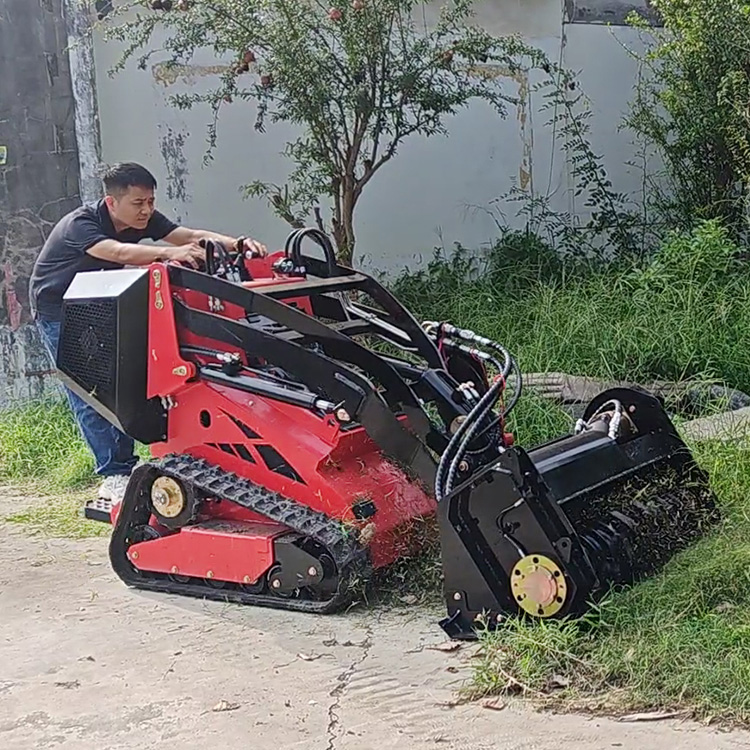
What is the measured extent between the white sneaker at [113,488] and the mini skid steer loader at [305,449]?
3.24 ft

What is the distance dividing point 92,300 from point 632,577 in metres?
2.20

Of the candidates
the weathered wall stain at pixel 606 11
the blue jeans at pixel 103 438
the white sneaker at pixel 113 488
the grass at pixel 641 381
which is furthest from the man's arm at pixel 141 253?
the weathered wall stain at pixel 606 11

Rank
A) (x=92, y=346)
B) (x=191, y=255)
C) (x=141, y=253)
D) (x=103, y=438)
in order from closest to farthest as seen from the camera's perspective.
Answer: (x=92, y=346), (x=191, y=255), (x=141, y=253), (x=103, y=438)

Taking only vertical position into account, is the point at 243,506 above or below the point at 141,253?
below

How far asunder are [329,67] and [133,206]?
2.44 m

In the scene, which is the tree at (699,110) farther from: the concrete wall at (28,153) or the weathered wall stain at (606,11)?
the concrete wall at (28,153)

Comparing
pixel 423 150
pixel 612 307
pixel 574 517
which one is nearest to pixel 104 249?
pixel 574 517

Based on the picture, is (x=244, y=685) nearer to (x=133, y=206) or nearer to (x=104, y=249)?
(x=104, y=249)

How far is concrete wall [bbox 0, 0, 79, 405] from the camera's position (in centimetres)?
745

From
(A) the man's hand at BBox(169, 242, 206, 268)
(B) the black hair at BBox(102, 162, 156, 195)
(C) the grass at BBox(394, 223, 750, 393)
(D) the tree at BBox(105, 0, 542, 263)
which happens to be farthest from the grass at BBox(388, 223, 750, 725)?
(B) the black hair at BBox(102, 162, 156, 195)

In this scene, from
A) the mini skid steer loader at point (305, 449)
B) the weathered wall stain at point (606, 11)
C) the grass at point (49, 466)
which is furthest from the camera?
the weathered wall stain at point (606, 11)

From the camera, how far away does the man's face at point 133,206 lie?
5.35 meters

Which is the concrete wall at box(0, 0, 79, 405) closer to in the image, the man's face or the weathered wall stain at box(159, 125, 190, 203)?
the weathered wall stain at box(159, 125, 190, 203)

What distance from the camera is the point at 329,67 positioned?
7.37 m
